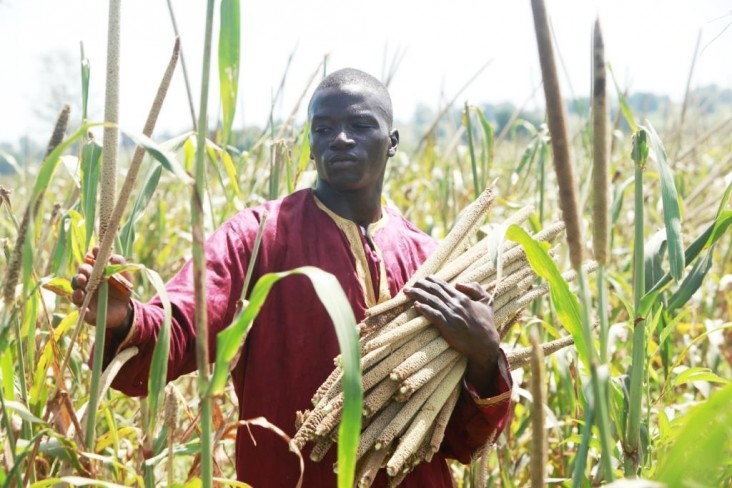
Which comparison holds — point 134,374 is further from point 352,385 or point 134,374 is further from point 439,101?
point 439,101

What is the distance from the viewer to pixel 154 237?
277cm

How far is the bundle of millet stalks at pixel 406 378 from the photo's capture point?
4.04ft

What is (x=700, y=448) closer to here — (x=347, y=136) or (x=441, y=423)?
(x=441, y=423)

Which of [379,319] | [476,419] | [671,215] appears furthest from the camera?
[476,419]

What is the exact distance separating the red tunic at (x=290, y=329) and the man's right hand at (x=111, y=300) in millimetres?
159

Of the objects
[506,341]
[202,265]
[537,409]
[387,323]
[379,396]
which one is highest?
[202,265]

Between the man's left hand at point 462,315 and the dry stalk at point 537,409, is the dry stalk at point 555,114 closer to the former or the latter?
the dry stalk at point 537,409

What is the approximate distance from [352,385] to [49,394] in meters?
0.90

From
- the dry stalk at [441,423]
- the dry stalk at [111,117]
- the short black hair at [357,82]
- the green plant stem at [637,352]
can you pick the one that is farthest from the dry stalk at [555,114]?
the short black hair at [357,82]

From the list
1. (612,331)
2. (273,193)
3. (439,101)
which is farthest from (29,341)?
(439,101)

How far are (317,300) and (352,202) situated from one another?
266mm

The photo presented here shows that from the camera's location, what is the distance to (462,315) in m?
1.32

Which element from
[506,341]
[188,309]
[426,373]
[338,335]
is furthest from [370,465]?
[506,341]

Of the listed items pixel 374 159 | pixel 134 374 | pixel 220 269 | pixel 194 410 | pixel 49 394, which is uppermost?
pixel 374 159
